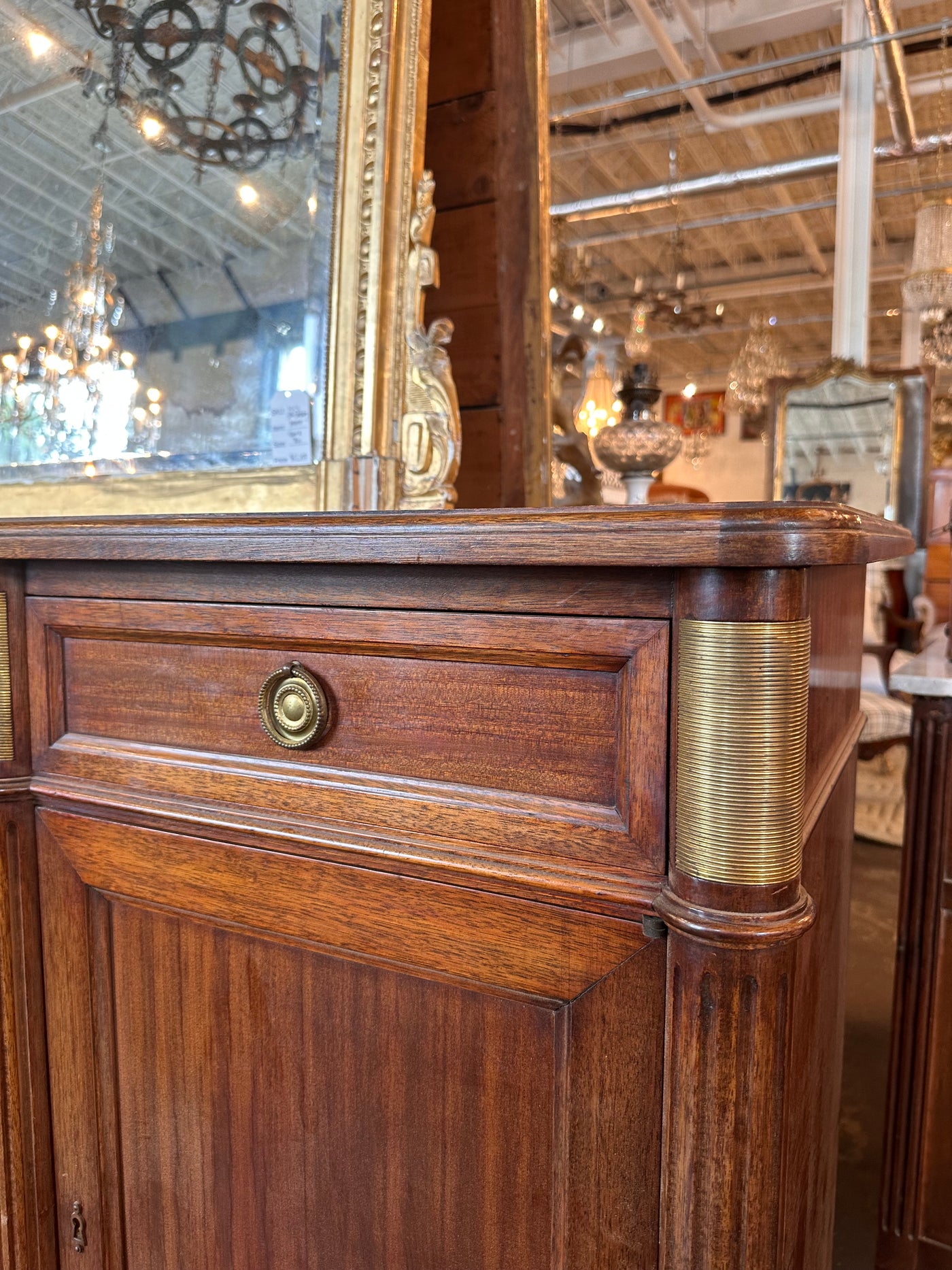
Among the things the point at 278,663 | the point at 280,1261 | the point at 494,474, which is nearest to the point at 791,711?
the point at 278,663

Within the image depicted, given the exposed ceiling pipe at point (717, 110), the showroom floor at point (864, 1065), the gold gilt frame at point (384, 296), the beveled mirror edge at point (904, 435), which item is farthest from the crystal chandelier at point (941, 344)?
the gold gilt frame at point (384, 296)

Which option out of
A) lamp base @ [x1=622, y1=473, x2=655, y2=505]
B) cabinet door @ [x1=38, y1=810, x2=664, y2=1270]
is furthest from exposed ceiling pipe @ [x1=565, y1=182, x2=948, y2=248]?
cabinet door @ [x1=38, y1=810, x2=664, y2=1270]

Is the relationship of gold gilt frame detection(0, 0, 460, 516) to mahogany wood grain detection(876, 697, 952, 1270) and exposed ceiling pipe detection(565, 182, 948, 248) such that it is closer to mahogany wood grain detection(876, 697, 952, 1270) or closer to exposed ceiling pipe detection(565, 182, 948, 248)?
mahogany wood grain detection(876, 697, 952, 1270)

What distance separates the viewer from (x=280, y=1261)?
0.64 metres

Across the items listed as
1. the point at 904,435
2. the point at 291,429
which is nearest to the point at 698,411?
A: the point at 904,435

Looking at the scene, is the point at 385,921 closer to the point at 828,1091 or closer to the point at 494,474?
the point at 828,1091

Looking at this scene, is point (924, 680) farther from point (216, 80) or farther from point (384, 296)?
point (216, 80)

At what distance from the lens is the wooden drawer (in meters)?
0.48

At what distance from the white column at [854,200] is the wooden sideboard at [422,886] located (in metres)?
3.74

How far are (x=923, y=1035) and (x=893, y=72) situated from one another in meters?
4.09

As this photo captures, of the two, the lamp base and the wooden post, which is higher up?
the wooden post

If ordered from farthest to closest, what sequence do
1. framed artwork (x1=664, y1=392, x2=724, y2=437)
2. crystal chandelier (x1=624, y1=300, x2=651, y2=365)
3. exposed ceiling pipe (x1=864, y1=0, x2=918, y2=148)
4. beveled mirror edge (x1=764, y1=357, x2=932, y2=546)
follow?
1. framed artwork (x1=664, y1=392, x2=724, y2=437)
2. crystal chandelier (x1=624, y1=300, x2=651, y2=365)
3. beveled mirror edge (x1=764, y1=357, x2=932, y2=546)
4. exposed ceiling pipe (x1=864, y1=0, x2=918, y2=148)

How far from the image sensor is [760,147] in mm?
5066

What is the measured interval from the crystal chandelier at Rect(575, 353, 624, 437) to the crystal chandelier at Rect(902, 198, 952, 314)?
303cm
